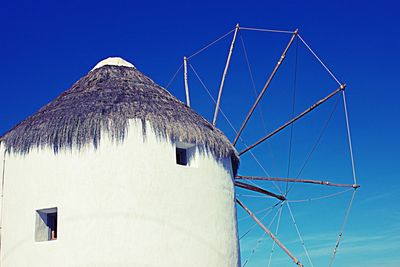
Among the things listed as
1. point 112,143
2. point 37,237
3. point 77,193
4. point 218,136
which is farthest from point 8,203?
point 218,136

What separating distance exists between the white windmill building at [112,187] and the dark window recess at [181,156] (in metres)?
0.03

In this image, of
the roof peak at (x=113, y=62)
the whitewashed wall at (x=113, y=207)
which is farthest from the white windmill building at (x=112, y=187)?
the roof peak at (x=113, y=62)

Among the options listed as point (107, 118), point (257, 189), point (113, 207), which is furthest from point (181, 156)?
point (257, 189)

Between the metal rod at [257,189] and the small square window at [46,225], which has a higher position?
the metal rod at [257,189]

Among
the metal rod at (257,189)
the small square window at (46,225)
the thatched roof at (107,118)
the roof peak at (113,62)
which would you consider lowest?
the small square window at (46,225)

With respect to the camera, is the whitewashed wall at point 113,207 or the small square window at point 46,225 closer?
the whitewashed wall at point 113,207

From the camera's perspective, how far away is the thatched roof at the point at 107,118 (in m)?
10.9

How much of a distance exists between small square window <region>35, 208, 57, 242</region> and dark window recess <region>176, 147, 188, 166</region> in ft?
9.72

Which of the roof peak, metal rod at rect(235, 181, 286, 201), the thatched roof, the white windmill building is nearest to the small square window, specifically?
the white windmill building

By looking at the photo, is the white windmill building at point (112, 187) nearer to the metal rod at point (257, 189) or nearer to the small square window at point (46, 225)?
the small square window at point (46, 225)

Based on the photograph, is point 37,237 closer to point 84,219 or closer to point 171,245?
point 84,219

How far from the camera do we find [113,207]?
10.5 meters

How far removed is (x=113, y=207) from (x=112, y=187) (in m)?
0.40

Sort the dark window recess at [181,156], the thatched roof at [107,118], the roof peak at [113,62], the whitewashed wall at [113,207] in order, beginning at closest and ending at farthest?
the whitewashed wall at [113,207] → the thatched roof at [107,118] → the dark window recess at [181,156] → the roof peak at [113,62]
